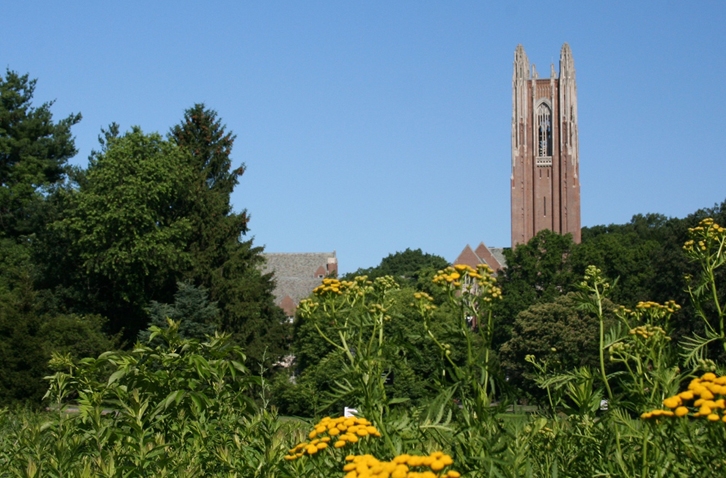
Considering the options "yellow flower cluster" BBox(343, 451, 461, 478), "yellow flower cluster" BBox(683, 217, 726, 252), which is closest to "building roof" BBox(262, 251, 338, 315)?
"yellow flower cluster" BBox(683, 217, 726, 252)

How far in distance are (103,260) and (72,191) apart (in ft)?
16.3

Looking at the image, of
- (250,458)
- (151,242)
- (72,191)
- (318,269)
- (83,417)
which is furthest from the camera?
(318,269)

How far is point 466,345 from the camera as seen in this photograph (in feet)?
15.5

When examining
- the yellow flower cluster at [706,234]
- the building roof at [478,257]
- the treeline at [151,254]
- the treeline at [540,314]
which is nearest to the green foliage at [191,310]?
the treeline at [151,254]

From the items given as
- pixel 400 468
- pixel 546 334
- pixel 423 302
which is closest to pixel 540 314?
pixel 546 334

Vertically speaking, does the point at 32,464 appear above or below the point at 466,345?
below

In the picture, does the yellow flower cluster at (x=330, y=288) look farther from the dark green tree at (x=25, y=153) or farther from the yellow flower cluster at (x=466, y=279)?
the dark green tree at (x=25, y=153)

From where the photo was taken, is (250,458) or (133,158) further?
(133,158)

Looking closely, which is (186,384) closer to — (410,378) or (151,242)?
(151,242)

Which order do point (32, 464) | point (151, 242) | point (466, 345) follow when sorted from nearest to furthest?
1. point (32, 464)
2. point (466, 345)
3. point (151, 242)

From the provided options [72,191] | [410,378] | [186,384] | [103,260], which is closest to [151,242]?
[103,260]

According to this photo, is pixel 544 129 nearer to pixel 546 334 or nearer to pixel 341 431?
pixel 546 334

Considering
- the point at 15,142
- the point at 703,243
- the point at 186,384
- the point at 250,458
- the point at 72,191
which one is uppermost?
the point at 15,142

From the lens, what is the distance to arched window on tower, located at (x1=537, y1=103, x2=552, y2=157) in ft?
326
